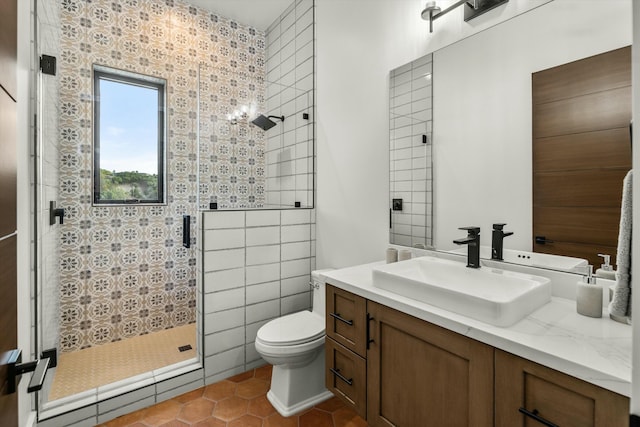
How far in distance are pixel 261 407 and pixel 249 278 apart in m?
0.82

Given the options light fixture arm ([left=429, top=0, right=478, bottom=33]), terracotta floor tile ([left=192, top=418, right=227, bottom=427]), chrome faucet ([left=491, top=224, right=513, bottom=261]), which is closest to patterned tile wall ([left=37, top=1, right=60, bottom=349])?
terracotta floor tile ([left=192, top=418, right=227, bottom=427])

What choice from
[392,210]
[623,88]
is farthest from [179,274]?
[623,88]

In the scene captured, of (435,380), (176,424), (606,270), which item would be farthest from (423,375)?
(176,424)

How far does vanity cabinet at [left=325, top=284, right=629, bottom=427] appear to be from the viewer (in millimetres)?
792

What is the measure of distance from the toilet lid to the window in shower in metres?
1.61

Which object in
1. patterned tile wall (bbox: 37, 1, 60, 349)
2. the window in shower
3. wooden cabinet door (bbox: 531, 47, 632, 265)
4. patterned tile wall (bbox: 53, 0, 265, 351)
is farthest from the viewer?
the window in shower

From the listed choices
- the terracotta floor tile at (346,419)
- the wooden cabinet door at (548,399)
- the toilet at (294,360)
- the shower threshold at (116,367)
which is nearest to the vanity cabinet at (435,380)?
the wooden cabinet door at (548,399)

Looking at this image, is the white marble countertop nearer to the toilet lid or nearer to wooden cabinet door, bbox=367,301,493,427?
wooden cabinet door, bbox=367,301,493,427

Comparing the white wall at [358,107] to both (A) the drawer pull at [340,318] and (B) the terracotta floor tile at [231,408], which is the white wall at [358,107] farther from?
(B) the terracotta floor tile at [231,408]

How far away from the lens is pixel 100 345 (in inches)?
99.0

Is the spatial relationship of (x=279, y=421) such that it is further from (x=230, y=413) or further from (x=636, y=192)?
(x=636, y=192)

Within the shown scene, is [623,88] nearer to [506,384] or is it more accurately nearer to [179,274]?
[506,384]

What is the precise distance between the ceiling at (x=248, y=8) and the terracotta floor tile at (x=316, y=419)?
126 inches

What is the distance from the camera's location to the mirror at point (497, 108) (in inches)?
47.7
